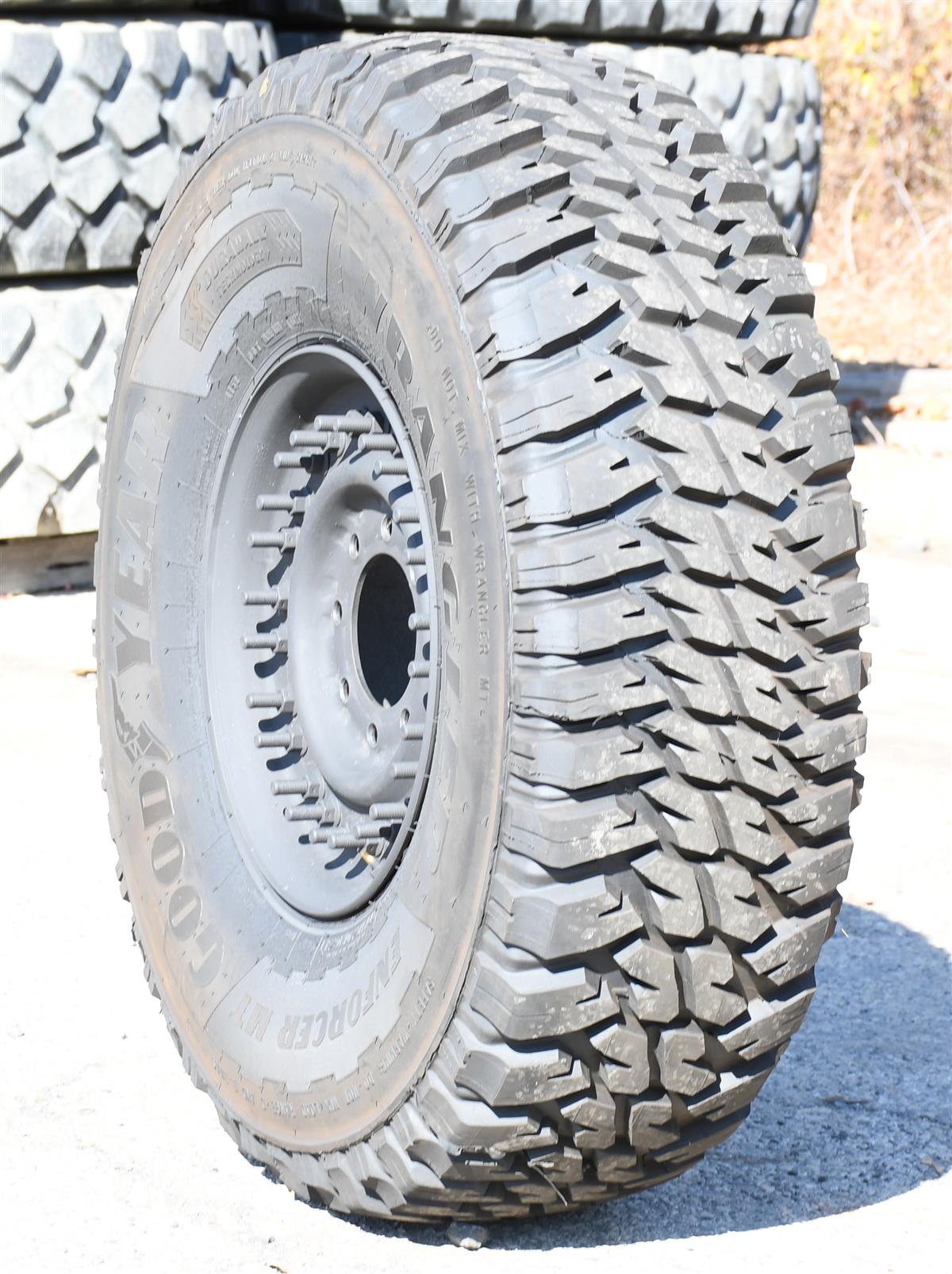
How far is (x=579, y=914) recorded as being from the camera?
6.08 feet

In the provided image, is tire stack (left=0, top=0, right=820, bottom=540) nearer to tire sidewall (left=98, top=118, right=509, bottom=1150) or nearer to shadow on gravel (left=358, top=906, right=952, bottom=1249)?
tire sidewall (left=98, top=118, right=509, bottom=1150)

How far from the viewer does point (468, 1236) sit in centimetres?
214

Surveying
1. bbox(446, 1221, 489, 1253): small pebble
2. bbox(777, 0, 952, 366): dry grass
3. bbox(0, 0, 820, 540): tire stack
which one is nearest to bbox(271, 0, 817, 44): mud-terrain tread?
bbox(0, 0, 820, 540): tire stack

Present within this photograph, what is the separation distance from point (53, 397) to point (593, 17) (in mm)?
2091

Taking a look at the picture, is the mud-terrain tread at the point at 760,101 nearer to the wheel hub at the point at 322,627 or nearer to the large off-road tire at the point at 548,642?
the wheel hub at the point at 322,627

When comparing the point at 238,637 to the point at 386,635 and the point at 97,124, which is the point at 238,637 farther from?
the point at 97,124

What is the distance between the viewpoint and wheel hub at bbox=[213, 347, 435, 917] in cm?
240

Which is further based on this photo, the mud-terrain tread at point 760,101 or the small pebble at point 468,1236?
the mud-terrain tread at point 760,101

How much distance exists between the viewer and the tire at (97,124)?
4.87 m

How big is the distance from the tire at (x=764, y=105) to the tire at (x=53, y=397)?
5.82 feet

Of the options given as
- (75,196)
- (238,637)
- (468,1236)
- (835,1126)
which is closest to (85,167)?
(75,196)

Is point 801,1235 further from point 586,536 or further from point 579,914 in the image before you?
point 586,536

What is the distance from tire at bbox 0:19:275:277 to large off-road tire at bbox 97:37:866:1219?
268 centimetres

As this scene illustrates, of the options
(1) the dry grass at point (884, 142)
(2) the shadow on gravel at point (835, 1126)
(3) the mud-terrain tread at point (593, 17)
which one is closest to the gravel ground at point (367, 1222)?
(2) the shadow on gravel at point (835, 1126)
